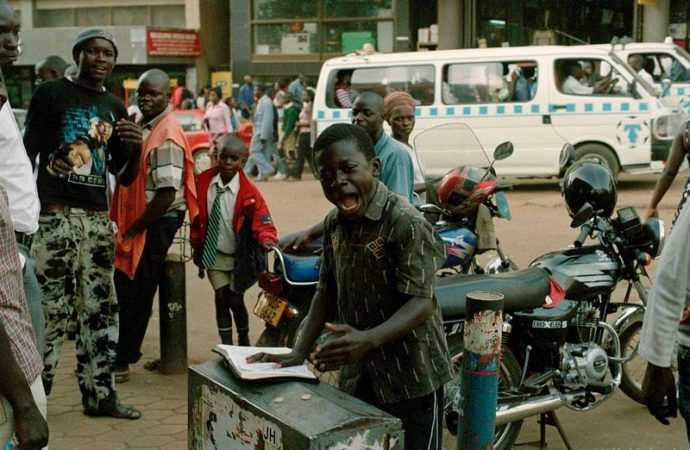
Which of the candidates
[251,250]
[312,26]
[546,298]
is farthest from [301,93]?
[546,298]

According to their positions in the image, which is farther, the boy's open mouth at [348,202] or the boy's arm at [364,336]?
the boy's open mouth at [348,202]

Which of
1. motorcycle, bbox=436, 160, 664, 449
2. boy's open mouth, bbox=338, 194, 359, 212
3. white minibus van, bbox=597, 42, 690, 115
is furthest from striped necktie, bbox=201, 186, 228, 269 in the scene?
white minibus van, bbox=597, 42, 690, 115

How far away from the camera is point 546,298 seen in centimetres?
479

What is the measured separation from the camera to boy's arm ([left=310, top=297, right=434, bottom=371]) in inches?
118

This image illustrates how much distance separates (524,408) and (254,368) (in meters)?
1.92

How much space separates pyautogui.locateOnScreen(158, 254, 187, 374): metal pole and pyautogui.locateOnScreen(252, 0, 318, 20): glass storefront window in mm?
19870

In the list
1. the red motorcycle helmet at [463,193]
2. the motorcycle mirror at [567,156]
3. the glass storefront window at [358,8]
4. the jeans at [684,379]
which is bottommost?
the jeans at [684,379]

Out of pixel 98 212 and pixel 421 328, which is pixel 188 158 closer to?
pixel 98 212

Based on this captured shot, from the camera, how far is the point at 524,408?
15.1 feet

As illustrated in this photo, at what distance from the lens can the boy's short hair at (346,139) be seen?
3.16 m

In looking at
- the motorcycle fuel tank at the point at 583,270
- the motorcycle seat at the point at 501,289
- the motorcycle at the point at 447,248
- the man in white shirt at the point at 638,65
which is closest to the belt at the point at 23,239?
the motorcycle at the point at 447,248

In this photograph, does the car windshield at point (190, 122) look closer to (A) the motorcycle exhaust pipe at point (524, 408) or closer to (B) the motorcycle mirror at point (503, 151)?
(B) the motorcycle mirror at point (503, 151)

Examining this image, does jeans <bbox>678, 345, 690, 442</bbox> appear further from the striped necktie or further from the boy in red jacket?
the striped necktie

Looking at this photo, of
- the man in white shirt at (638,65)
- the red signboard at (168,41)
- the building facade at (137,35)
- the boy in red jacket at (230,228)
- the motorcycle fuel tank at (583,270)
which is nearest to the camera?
the motorcycle fuel tank at (583,270)
